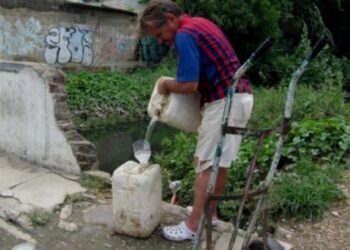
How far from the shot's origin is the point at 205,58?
293 cm

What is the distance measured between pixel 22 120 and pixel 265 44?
3.35 m

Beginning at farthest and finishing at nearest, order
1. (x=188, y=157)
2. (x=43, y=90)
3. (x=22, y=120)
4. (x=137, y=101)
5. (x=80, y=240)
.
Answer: (x=137, y=101) → (x=188, y=157) → (x=22, y=120) → (x=43, y=90) → (x=80, y=240)

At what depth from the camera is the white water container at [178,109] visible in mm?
3096

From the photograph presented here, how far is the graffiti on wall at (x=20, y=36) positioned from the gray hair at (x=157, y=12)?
9157mm

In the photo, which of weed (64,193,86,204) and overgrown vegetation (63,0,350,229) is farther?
overgrown vegetation (63,0,350,229)

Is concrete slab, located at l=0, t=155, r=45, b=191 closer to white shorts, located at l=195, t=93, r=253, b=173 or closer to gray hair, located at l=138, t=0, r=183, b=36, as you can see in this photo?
white shorts, located at l=195, t=93, r=253, b=173

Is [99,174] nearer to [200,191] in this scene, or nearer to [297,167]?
[200,191]

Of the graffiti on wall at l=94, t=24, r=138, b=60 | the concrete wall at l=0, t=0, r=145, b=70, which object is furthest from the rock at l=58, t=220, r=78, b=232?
the graffiti on wall at l=94, t=24, r=138, b=60

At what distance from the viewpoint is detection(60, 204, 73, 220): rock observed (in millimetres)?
3736

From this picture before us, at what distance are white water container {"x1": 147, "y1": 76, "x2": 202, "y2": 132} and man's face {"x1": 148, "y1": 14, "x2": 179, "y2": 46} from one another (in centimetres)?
35

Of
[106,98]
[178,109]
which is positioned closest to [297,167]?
[178,109]

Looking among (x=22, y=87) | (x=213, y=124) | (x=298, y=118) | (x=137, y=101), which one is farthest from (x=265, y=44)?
(x=137, y=101)

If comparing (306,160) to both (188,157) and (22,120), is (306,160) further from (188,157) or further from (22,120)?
(22,120)

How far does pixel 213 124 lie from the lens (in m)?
3.06
